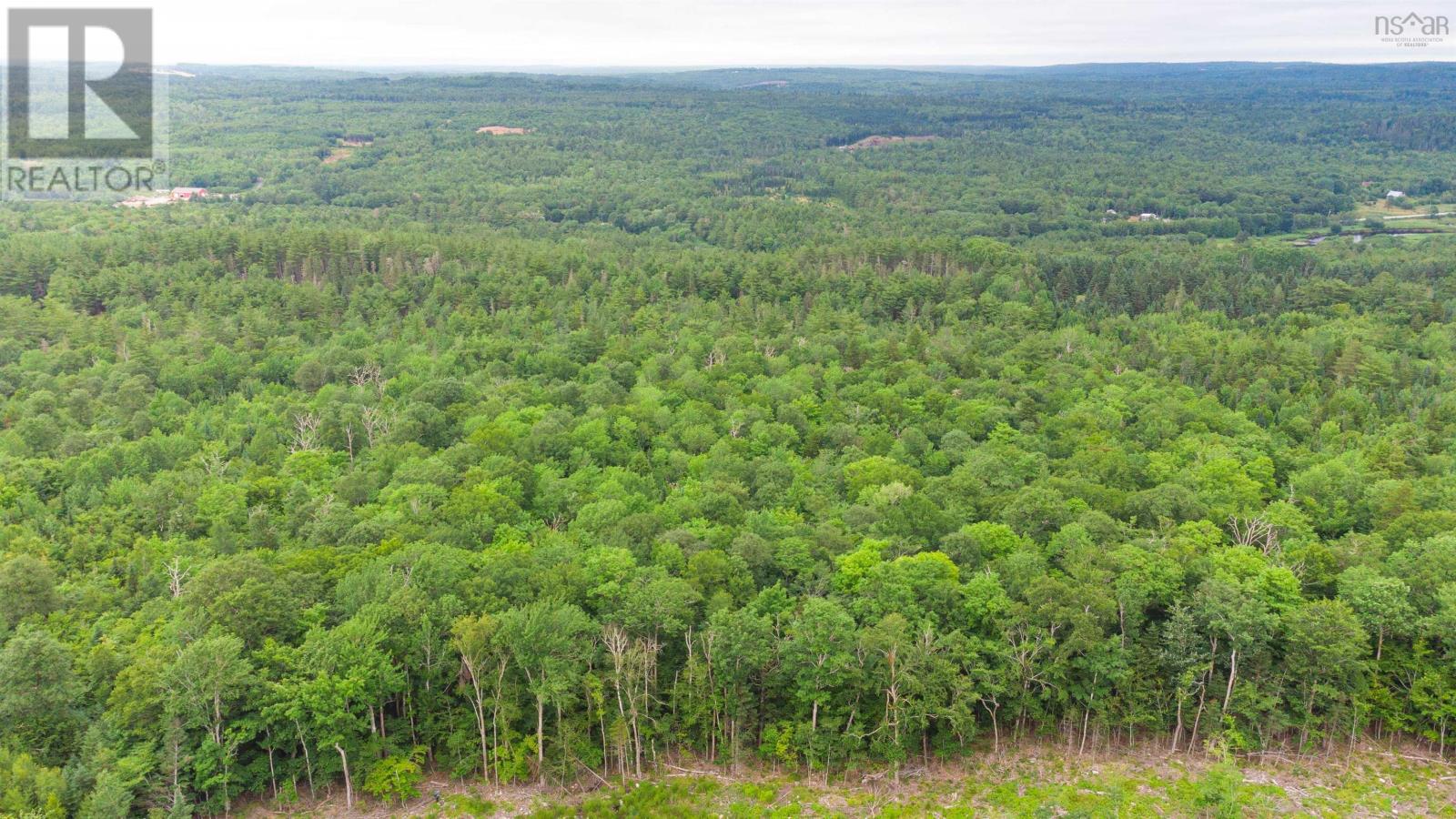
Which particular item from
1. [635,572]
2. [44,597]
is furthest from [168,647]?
[635,572]

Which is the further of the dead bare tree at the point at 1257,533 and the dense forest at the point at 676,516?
the dead bare tree at the point at 1257,533

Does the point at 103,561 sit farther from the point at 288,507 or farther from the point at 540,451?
the point at 540,451

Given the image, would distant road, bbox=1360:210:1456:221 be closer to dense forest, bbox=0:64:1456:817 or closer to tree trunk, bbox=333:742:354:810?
dense forest, bbox=0:64:1456:817

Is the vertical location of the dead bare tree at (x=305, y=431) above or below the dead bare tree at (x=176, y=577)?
above

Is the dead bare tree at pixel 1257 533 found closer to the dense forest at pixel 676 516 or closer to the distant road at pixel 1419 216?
the dense forest at pixel 676 516

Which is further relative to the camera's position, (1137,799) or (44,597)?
(44,597)

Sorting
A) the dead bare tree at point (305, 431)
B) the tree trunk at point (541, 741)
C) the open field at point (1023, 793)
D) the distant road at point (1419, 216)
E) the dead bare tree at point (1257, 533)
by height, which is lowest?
the open field at point (1023, 793)

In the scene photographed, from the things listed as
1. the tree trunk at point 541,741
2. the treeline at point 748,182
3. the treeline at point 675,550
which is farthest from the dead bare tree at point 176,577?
the treeline at point 748,182
